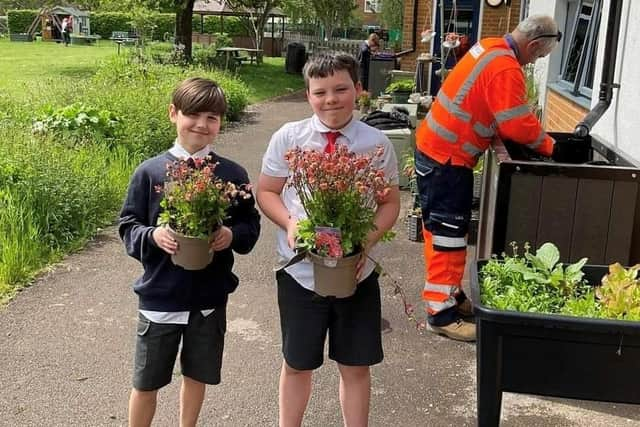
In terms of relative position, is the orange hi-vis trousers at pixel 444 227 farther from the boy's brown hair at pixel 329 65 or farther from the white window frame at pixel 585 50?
the white window frame at pixel 585 50

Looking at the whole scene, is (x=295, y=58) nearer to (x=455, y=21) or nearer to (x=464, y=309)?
(x=455, y=21)

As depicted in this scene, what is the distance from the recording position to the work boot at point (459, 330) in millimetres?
4512

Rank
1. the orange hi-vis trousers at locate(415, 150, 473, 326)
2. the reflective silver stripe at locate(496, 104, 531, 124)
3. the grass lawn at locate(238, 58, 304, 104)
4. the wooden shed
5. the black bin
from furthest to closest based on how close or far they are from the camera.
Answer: the wooden shed → the black bin → the grass lawn at locate(238, 58, 304, 104) → the orange hi-vis trousers at locate(415, 150, 473, 326) → the reflective silver stripe at locate(496, 104, 531, 124)

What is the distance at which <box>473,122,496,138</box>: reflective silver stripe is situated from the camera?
432cm

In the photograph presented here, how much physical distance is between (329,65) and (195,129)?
1.81 ft

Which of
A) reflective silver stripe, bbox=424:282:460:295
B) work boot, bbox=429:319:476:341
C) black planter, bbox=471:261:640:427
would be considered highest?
black planter, bbox=471:261:640:427

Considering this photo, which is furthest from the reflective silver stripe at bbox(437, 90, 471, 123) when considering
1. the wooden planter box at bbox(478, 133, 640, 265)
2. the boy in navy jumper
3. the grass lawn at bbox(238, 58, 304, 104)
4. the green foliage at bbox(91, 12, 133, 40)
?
the green foliage at bbox(91, 12, 133, 40)

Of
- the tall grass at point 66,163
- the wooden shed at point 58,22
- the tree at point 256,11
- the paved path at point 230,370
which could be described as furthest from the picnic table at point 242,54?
the paved path at point 230,370

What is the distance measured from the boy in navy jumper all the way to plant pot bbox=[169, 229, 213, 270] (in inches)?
3.5

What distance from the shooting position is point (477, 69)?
4191 mm

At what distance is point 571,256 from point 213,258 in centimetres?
197

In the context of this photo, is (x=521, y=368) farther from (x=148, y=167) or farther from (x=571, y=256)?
(x=571, y=256)

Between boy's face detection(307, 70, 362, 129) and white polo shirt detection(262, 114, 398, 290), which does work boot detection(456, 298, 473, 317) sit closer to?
white polo shirt detection(262, 114, 398, 290)

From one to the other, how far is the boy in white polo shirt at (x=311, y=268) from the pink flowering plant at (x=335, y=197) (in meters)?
0.19
